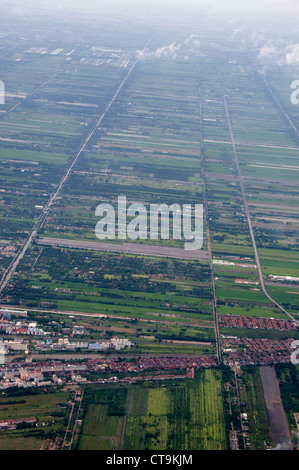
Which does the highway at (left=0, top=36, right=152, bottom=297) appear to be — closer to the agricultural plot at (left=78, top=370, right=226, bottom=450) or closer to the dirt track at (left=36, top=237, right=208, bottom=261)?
the dirt track at (left=36, top=237, right=208, bottom=261)

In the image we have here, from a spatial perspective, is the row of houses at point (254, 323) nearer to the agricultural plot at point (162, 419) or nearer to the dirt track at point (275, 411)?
the dirt track at point (275, 411)

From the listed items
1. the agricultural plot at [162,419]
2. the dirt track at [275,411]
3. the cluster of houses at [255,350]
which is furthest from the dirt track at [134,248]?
the agricultural plot at [162,419]

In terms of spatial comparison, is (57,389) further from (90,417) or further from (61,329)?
(61,329)

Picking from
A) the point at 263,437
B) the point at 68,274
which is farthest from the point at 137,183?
the point at 263,437

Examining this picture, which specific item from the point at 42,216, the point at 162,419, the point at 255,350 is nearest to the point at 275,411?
the point at 255,350

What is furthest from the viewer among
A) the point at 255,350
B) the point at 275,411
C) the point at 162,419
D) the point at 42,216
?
the point at 42,216

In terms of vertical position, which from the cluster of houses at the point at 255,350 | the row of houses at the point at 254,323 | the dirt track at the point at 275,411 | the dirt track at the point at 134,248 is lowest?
the dirt track at the point at 275,411

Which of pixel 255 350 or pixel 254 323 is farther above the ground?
pixel 254 323

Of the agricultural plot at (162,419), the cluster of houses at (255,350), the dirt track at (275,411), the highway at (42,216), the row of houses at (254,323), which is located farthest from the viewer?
the highway at (42,216)

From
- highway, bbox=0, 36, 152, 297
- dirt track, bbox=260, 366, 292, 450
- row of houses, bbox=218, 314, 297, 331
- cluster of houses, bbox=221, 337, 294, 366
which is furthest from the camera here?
highway, bbox=0, 36, 152, 297

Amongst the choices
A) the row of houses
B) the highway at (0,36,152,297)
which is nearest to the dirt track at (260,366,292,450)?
the row of houses

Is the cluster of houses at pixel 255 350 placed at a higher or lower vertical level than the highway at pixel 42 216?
lower

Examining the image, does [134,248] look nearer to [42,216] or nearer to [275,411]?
[42,216]
